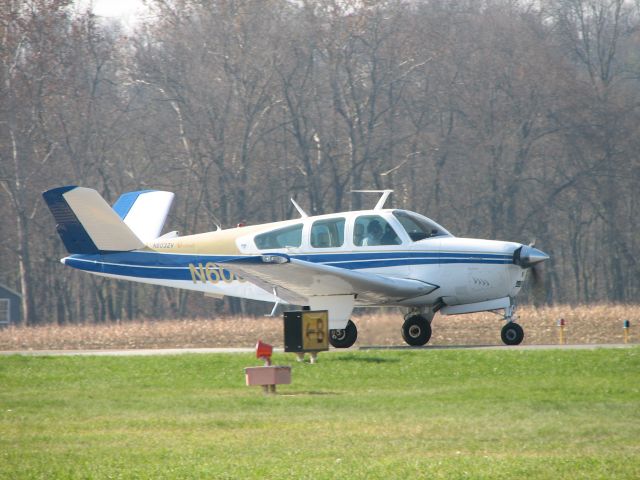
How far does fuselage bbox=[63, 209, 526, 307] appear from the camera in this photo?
1948 centimetres

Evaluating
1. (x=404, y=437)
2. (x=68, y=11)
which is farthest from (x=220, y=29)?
(x=404, y=437)

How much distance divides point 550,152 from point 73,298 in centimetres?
2756

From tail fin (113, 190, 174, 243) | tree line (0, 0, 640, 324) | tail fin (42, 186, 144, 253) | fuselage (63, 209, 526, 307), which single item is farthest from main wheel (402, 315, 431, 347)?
tree line (0, 0, 640, 324)

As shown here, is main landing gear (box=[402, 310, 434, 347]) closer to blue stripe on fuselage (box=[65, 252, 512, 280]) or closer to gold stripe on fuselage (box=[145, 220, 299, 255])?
blue stripe on fuselage (box=[65, 252, 512, 280])

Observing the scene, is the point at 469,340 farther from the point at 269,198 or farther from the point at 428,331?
the point at 269,198

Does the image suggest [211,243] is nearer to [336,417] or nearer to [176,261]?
[176,261]

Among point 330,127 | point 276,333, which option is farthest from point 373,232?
point 330,127

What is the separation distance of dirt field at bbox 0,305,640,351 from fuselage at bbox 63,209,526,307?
3.88 meters

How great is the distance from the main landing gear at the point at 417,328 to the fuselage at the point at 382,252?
19.4 inches

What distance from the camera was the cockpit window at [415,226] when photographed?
20.0 meters

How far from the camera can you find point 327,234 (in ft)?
66.7

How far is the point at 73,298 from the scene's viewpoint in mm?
59969

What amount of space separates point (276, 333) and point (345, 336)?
605 cm

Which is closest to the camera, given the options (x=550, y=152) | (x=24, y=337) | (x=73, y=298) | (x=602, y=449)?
(x=602, y=449)
